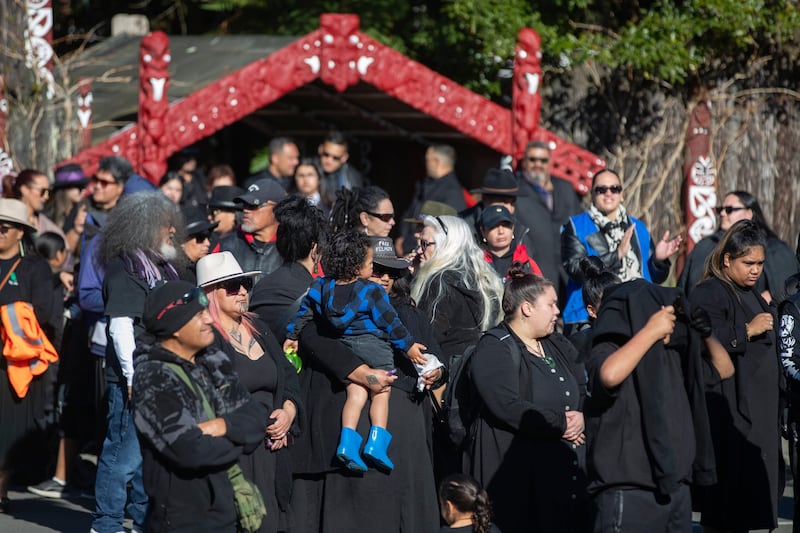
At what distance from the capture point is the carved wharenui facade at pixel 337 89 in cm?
1153

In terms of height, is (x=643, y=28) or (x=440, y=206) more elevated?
(x=643, y=28)

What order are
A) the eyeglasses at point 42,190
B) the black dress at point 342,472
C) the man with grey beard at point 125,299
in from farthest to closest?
the eyeglasses at point 42,190 < the man with grey beard at point 125,299 < the black dress at point 342,472

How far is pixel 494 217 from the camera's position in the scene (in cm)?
853

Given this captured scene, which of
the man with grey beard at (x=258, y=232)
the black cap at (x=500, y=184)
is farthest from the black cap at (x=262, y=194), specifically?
the black cap at (x=500, y=184)

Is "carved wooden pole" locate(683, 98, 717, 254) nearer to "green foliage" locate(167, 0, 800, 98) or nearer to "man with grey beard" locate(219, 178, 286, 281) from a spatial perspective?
"green foliage" locate(167, 0, 800, 98)

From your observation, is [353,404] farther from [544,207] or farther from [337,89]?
[337,89]

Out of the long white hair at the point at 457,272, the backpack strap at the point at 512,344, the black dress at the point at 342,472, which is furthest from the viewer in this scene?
the long white hair at the point at 457,272

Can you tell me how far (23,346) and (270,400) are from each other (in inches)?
111

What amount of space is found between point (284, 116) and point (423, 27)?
267cm

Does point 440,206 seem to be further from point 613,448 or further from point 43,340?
point 613,448

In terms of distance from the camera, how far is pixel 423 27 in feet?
53.9

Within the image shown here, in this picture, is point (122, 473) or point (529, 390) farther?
point (122, 473)

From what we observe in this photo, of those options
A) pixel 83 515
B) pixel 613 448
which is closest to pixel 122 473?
pixel 83 515

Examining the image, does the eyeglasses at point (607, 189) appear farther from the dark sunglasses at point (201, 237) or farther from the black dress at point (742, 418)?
the dark sunglasses at point (201, 237)
